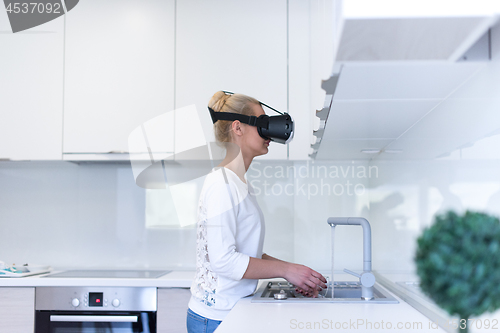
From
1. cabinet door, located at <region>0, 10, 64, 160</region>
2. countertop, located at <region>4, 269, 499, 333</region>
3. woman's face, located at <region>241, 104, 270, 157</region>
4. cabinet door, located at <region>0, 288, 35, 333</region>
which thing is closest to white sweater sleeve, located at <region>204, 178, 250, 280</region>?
countertop, located at <region>4, 269, 499, 333</region>

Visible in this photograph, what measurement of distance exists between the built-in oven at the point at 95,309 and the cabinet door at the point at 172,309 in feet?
0.10

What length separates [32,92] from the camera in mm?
2141

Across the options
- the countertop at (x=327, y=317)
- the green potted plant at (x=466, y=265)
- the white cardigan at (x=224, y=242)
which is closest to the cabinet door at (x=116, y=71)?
the white cardigan at (x=224, y=242)

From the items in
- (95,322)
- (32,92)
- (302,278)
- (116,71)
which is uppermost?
(116,71)

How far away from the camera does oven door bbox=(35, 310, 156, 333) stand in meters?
1.81

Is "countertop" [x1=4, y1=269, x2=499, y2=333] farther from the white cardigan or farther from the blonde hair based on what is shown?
the blonde hair

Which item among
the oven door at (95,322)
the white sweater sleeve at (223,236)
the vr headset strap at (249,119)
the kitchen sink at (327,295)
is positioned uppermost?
the vr headset strap at (249,119)

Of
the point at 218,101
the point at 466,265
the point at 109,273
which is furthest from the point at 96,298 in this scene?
the point at 466,265

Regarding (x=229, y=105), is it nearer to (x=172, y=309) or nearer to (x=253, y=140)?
(x=253, y=140)

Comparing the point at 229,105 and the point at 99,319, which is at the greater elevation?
the point at 229,105

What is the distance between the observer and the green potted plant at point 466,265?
0.38 meters

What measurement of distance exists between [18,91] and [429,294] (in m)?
2.24

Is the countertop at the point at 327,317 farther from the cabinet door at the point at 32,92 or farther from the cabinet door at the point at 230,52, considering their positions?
the cabinet door at the point at 32,92

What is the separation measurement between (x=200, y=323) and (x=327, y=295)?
516mm
